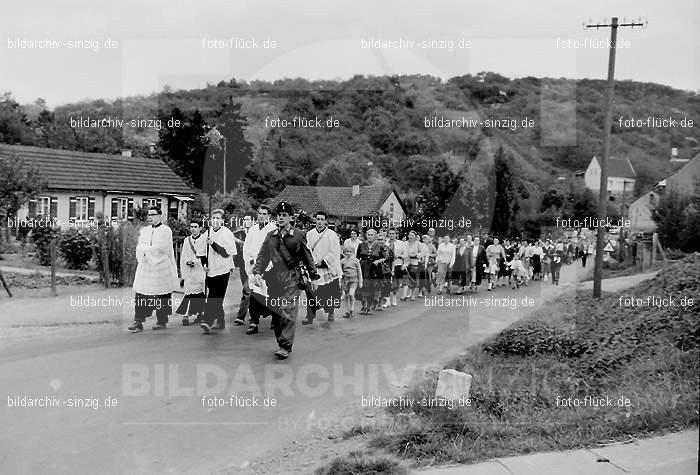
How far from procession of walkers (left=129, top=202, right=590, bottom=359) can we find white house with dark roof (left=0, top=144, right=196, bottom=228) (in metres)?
20.6

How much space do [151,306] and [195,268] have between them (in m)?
1.00

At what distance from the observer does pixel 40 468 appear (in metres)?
5.98

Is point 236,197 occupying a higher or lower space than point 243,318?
higher

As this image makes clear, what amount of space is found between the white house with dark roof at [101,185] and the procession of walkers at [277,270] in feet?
67.4

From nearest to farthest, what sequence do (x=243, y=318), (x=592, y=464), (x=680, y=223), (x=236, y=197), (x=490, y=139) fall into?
1. (x=592, y=464)
2. (x=243, y=318)
3. (x=680, y=223)
4. (x=236, y=197)
5. (x=490, y=139)

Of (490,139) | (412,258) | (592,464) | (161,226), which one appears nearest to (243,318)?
(161,226)

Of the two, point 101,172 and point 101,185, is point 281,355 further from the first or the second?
point 101,172

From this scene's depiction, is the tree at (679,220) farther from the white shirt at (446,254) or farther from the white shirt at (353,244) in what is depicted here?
the white shirt at (353,244)

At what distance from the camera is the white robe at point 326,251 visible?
44.7 feet

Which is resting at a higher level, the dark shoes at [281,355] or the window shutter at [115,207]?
the window shutter at [115,207]

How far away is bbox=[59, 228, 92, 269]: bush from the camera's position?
19953mm

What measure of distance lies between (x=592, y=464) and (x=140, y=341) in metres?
7.40

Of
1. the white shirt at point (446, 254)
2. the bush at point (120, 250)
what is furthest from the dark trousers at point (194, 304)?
the white shirt at point (446, 254)

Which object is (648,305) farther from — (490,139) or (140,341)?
(490,139)
